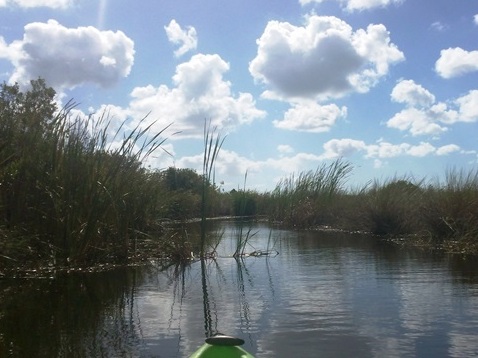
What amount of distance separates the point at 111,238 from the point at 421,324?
5326 millimetres

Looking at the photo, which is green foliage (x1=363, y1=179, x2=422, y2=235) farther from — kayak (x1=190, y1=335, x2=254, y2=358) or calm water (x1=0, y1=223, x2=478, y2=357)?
kayak (x1=190, y1=335, x2=254, y2=358)

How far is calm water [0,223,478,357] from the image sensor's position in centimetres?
404

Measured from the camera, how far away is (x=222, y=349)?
2.43 m

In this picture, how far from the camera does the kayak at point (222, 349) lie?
2.40 m

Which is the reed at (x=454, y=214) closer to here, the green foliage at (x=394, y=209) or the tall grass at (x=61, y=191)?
the green foliage at (x=394, y=209)

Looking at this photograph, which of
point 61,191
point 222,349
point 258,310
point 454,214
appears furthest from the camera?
point 454,214

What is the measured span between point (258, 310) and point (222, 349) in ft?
9.62

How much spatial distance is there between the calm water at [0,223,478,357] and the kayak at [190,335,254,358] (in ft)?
4.89

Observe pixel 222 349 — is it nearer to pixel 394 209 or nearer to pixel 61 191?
pixel 61 191

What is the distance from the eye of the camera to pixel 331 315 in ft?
16.4

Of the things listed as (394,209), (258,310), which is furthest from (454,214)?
(258,310)

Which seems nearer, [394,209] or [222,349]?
[222,349]

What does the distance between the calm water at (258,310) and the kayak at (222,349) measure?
1491mm

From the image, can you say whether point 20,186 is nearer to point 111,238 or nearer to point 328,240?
point 111,238
